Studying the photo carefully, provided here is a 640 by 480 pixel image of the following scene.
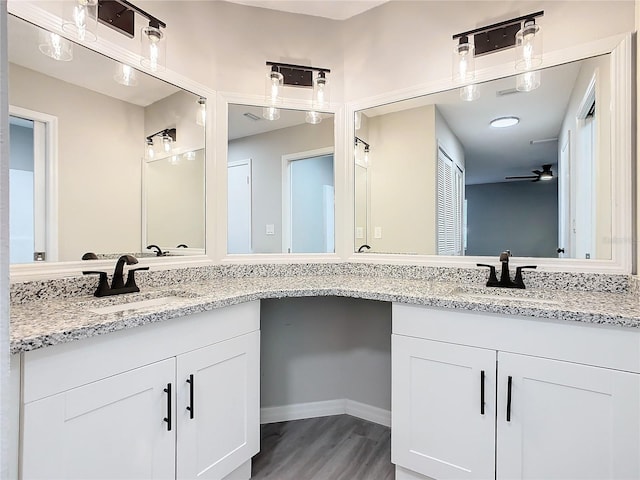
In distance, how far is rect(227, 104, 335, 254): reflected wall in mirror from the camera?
208 centimetres

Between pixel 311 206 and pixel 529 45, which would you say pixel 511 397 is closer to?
pixel 311 206

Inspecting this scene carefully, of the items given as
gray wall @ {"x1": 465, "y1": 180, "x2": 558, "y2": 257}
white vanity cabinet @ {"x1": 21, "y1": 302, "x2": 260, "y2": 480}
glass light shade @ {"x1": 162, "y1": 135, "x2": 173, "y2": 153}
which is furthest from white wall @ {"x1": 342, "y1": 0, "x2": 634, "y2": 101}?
white vanity cabinet @ {"x1": 21, "y1": 302, "x2": 260, "y2": 480}

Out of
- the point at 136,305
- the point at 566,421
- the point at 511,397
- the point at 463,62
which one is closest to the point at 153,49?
the point at 136,305

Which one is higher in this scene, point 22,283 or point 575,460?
point 22,283

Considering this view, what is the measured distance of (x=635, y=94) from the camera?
1.47 meters

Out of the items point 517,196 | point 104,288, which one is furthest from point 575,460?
point 104,288

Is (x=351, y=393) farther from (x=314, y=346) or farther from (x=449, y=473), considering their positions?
(x=449, y=473)

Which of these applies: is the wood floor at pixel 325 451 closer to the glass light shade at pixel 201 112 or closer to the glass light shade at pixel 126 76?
the glass light shade at pixel 201 112

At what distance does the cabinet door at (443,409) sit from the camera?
1306 millimetres

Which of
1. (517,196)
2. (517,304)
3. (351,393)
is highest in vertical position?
(517,196)

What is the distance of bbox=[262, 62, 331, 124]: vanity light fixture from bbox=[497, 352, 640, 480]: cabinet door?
1.70 meters

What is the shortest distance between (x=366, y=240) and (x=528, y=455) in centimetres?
128

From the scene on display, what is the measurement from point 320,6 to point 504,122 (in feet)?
4.14

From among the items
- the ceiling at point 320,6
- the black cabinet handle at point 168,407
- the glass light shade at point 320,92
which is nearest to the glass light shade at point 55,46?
the ceiling at point 320,6
